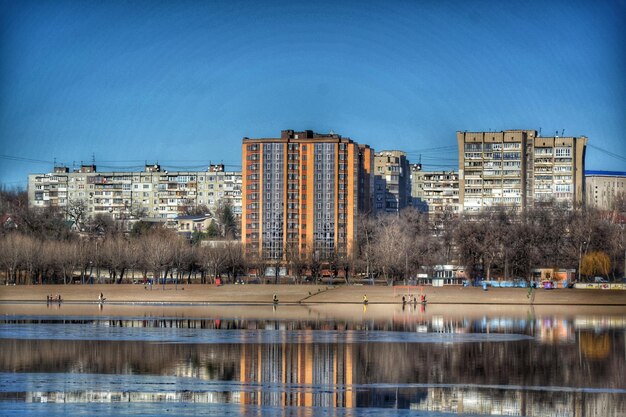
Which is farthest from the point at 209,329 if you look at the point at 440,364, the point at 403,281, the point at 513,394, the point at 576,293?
the point at 403,281

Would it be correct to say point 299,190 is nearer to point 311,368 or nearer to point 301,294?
point 301,294

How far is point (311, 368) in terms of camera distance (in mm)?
39688

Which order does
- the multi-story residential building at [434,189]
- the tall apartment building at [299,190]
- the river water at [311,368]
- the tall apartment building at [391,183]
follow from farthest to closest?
the multi-story residential building at [434,189] → the tall apartment building at [391,183] → the tall apartment building at [299,190] → the river water at [311,368]

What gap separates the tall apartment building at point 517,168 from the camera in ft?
521

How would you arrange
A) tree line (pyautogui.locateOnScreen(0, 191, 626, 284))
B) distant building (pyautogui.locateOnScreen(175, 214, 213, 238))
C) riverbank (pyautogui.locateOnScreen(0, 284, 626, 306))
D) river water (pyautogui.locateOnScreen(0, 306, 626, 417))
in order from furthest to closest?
1. distant building (pyautogui.locateOnScreen(175, 214, 213, 238))
2. tree line (pyautogui.locateOnScreen(0, 191, 626, 284))
3. riverbank (pyautogui.locateOnScreen(0, 284, 626, 306))
4. river water (pyautogui.locateOnScreen(0, 306, 626, 417))

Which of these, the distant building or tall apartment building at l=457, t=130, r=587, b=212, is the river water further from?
the distant building

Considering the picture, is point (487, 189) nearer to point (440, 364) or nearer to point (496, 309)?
point (496, 309)

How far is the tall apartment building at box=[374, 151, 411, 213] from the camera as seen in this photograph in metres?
171

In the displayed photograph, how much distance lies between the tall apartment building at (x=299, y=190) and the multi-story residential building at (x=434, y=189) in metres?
44.8

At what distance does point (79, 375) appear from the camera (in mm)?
37625

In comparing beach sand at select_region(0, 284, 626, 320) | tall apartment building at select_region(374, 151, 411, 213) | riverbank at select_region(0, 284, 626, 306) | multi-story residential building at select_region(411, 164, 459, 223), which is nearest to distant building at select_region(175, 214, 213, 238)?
tall apartment building at select_region(374, 151, 411, 213)

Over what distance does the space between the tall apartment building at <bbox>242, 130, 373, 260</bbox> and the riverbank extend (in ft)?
158

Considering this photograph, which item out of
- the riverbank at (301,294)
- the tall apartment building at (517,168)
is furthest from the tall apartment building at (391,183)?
the riverbank at (301,294)

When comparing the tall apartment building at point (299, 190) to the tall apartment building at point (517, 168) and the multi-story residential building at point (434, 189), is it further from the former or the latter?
the multi-story residential building at point (434, 189)
